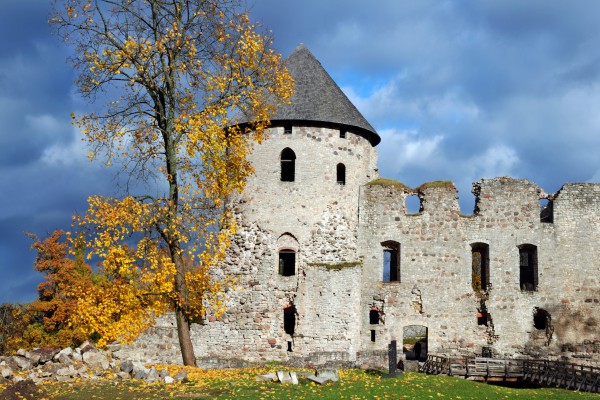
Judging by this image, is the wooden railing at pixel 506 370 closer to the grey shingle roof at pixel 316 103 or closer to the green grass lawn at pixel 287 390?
the green grass lawn at pixel 287 390

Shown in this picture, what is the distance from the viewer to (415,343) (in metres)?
34.4

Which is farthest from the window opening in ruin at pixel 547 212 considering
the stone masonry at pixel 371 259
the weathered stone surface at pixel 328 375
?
the weathered stone surface at pixel 328 375

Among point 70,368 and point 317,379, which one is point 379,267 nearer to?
point 317,379

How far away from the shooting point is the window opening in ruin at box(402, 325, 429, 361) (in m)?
29.0

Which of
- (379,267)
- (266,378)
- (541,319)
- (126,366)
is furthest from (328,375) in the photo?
(541,319)

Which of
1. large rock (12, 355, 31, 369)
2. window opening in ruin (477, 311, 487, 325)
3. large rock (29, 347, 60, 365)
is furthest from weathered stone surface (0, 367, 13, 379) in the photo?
window opening in ruin (477, 311, 487, 325)

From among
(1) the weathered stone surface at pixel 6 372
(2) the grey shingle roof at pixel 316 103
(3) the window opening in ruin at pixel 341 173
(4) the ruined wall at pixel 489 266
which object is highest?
(2) the grey shingle roof at pixel 316 103

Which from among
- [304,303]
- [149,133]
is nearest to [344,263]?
[304,303]

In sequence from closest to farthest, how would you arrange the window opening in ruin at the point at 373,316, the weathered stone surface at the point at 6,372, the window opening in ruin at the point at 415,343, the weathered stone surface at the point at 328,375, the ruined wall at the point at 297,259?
the weathered stone surface at the point at 6,372 → the weathered stone surface at the point at 328,375 → the ruined wall at the point at 297,259 → the window opening in ruin at the point at 373,316 → the window opening in ruin at the point at 415,343

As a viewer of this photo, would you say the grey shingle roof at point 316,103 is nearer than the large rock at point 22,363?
No

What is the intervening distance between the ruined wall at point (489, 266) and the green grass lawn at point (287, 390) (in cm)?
650

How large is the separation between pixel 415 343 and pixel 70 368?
19609 millimetres

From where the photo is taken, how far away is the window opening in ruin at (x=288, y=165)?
2747 centimetres

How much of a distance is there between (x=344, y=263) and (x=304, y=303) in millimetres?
2178
